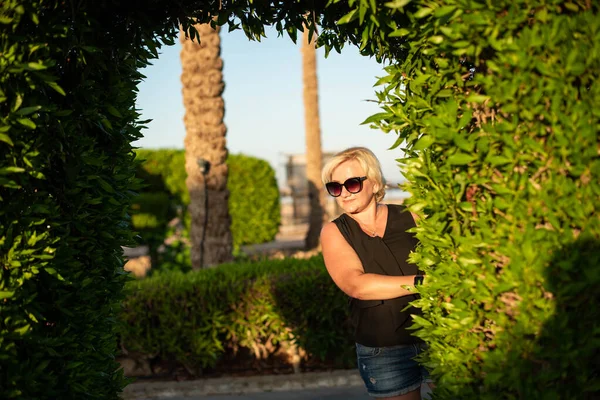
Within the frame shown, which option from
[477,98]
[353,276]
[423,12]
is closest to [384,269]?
[353,276]

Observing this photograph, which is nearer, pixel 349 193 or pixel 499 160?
pixel 499 160

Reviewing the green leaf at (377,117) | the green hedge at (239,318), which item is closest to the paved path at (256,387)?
the green hedge at (239,318)

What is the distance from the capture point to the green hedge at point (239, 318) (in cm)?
754

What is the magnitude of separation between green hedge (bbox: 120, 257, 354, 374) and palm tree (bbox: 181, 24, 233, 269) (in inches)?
126

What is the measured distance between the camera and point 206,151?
37.1ft

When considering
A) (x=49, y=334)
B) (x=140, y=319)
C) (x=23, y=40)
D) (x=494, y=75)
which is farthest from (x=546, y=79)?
(x=140, y=319)

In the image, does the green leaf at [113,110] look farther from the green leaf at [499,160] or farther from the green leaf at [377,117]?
the green leaf at [499,160]

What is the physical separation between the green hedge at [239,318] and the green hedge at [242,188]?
9.50m

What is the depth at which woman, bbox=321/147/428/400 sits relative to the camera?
12.9 ft

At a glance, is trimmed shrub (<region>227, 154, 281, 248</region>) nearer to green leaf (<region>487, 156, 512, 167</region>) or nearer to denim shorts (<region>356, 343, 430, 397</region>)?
denim shorts (<region>356, 343, 430, 397</region>)

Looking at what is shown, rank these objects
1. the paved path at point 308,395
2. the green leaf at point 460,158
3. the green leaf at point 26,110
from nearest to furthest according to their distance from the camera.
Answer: the green leaf at point 460,158 → the green leaf at point 26,110 → the paved path at point 308,395

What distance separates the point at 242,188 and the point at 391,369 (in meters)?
15.3

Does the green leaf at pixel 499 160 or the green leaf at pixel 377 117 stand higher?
the green leaf at pixel 377 117

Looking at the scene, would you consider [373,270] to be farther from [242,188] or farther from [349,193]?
[242,188]
